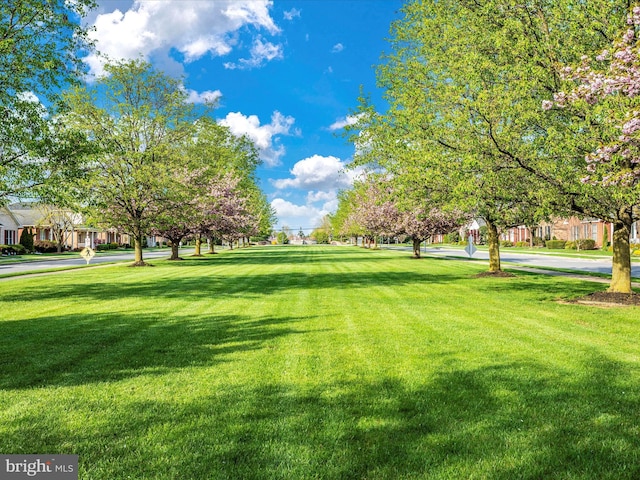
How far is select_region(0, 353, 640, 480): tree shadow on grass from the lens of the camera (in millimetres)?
3738

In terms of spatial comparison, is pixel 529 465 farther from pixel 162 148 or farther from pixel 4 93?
pixel 162 148

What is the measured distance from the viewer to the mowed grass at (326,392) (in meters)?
3.89

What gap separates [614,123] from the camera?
9195 mm

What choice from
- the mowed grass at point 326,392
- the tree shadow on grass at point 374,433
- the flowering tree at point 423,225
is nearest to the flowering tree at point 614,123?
the mowed grass at point 326,392

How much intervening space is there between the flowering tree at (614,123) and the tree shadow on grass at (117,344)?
666 centimetres

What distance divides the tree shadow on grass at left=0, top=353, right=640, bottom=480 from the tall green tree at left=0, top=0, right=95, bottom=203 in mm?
12262

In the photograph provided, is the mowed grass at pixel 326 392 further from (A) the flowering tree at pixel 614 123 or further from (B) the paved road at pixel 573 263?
(B) the paved road at pixel 573 263

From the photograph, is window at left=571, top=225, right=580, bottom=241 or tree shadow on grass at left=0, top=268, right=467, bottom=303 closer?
tree shadow on grass at left=0, top=268, right=467, bottom=303

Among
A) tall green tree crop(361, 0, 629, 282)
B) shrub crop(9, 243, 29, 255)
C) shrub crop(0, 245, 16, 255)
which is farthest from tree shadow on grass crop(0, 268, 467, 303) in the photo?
shrub crop(9, 243, 29, 255)

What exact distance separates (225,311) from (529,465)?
8.88 metres

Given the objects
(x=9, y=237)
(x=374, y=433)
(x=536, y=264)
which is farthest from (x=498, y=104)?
(x=9, y=237)

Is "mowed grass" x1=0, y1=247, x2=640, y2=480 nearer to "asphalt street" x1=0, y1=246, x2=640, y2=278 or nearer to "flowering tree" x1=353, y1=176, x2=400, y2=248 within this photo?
"asphalt street" x1=0, y1=246, x2=640, y2=278

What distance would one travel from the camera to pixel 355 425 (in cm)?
456

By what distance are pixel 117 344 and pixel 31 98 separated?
1225 cm
